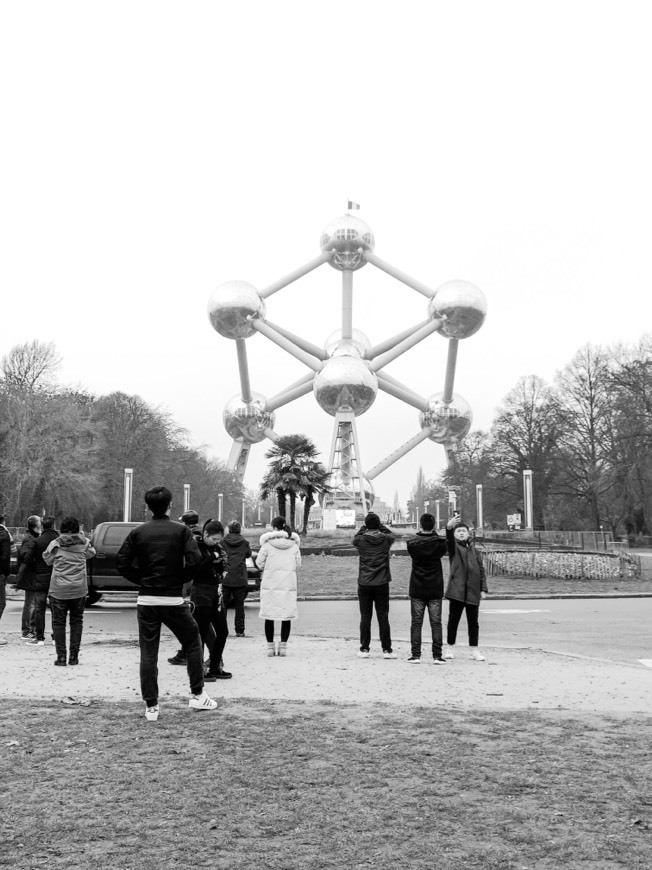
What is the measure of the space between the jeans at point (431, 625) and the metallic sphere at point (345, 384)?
4324 cm

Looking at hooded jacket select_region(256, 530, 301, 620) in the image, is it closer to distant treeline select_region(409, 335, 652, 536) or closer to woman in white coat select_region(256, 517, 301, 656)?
woman in white coat select_region(256, 517, 301, 656)

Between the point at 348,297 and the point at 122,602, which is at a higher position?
the point at 348,297

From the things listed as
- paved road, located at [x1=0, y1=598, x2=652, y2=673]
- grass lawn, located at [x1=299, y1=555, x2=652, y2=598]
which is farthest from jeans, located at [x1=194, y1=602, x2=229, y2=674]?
grass lawn, located at [x1=299, y1=555, x2=652, y2=598]

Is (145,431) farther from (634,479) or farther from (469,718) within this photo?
(469,718)

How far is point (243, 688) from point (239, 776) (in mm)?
2980

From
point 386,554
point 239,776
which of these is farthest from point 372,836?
point 386,554

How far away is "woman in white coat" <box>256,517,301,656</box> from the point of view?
9.90 meters

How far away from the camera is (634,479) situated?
44.3 meters

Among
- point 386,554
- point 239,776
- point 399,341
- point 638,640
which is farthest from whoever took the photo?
point 399,341

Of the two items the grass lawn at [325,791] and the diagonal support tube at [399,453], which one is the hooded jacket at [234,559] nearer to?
the grass lawn at [325,791]

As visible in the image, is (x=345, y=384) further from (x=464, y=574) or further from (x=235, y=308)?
(x=464, y=574)

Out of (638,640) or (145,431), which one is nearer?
(638,640)

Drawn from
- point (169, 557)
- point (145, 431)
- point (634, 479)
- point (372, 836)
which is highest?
point (145, 431)

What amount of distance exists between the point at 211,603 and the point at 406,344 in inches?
1873
